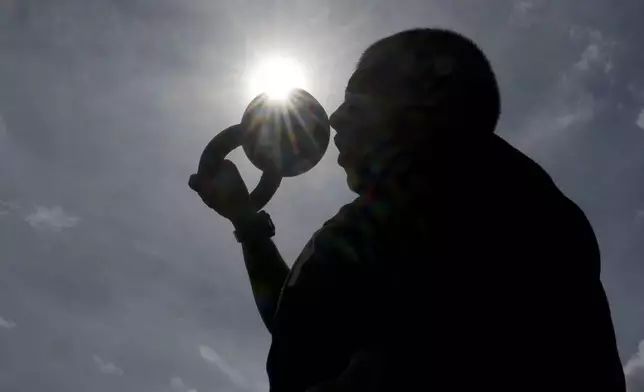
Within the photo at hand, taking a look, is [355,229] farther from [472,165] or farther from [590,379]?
[590,379]

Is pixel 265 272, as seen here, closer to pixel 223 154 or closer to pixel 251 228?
pixel 251 228

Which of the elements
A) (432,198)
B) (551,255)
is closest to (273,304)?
(432,198)

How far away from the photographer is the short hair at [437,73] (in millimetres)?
2652

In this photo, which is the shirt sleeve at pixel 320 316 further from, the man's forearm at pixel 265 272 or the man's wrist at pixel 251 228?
the man's wrist at pixel 251 228

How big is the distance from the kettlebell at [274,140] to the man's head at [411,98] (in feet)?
3.87

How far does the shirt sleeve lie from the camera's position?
2.27 meters

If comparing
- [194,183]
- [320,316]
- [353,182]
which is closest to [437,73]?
[353,182]

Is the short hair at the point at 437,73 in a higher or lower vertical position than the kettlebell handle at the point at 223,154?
lower

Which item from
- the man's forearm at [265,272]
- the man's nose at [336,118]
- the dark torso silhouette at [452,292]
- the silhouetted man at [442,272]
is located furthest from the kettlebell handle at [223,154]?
the dark torso silhouette at [452,292]

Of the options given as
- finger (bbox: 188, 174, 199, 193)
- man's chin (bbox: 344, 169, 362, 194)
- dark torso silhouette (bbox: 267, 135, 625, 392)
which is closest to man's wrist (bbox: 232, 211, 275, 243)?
finger (bbox: 188, 174, 199, 193)

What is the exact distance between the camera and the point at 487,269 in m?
2.25

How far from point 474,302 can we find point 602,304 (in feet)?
1.91

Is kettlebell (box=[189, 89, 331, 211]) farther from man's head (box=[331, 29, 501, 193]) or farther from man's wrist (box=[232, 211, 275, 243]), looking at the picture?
man's head (box=[331, 29, 501, 193])

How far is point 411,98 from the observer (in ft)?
8.73
